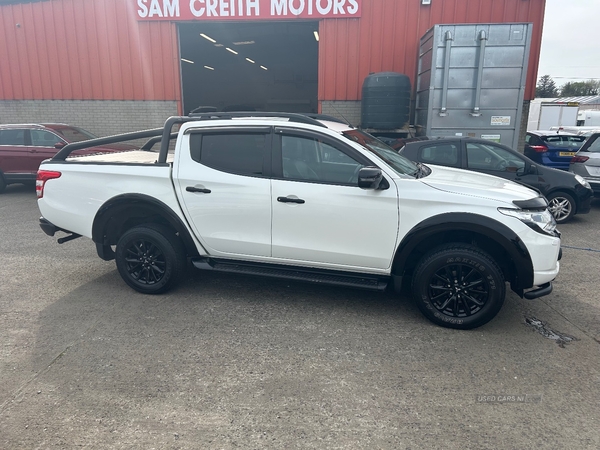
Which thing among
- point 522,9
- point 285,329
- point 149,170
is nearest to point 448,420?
point 285,329

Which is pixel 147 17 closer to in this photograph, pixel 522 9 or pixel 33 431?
pixel 522 9

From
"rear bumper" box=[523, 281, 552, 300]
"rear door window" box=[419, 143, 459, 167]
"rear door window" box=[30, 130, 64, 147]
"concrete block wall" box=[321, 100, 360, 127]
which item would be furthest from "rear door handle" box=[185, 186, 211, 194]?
"concrete block wall" box=[321, 100, 360, 127]

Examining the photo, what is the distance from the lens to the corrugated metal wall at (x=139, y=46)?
12008mm

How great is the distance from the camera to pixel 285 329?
4004 mm

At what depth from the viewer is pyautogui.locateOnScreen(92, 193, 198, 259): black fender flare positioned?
4.52 metres

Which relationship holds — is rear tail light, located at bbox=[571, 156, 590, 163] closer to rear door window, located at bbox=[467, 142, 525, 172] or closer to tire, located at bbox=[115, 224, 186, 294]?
rear door window, located at bbox=[467, 142, 525, 172]

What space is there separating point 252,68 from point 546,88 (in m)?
83.6

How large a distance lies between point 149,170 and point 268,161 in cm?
124

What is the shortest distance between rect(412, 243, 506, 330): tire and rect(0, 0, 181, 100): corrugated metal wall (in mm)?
11368

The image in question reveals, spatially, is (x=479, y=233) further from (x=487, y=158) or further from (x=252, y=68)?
(x=252, y=68)

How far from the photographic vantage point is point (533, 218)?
12.5ft

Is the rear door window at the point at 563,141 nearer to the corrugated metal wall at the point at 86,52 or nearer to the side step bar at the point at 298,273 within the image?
the side step bar at the point at 298,273

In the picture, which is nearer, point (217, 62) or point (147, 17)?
point (147, 17)

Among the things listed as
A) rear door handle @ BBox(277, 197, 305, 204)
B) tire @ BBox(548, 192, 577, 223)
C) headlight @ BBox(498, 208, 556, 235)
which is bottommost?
tire @ BBox(548, 192, 577, 223)
